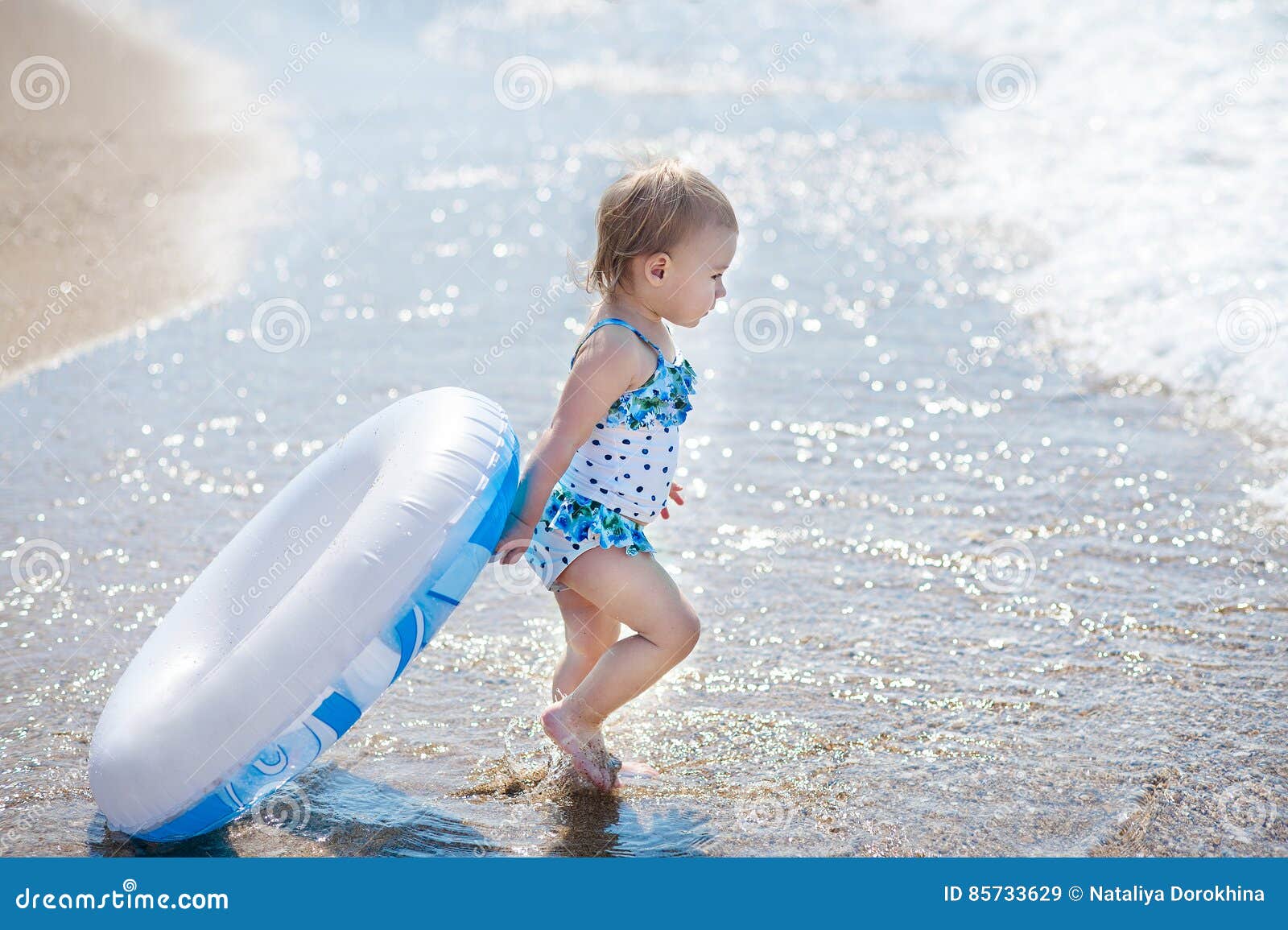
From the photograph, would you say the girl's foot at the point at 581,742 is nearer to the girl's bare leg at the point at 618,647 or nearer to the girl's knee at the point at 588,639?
the girl's bare leg at the point at 618,647

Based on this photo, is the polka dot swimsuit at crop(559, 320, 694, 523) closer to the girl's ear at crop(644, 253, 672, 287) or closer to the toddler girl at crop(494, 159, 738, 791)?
the toddler girl at crop(494, 159, 738, 791)

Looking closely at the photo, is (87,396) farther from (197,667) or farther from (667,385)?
(667,385)

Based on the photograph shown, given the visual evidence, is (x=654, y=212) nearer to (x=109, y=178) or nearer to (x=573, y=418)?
(x=573, y=418)

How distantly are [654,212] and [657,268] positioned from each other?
14 centimetres

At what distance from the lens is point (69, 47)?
1346 centimetres

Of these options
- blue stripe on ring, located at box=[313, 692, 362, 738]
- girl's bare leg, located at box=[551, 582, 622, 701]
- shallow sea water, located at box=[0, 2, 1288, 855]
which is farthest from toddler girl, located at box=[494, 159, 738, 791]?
blue stripe on ring, located at box=[313, 692, 362, 738]

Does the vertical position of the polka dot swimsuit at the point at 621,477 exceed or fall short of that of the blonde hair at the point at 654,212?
it falls short

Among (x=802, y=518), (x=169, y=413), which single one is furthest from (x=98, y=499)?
(x=802, y=518)

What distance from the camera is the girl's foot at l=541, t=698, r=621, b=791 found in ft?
10.5

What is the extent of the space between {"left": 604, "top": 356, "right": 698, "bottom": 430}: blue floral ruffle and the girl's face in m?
0.15

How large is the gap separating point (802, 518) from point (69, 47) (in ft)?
38.5

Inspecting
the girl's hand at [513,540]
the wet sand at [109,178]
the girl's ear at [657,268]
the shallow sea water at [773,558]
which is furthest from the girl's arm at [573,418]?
the wet sand at [109,178]

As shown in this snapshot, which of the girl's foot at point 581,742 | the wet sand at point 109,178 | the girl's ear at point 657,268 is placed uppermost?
the wet sand at point 109,178

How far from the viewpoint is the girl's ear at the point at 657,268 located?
3.19 m
